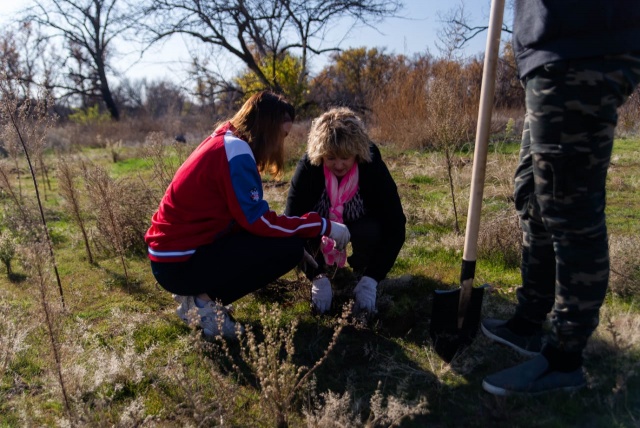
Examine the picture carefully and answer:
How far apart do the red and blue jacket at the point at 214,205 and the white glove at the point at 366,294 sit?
0.46 meters

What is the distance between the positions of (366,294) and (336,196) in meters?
0.62

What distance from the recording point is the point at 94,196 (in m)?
4.01

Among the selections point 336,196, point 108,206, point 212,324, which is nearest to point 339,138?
point 336,196

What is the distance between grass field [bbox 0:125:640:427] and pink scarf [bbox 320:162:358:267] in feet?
0.71

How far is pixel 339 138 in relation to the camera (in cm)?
273

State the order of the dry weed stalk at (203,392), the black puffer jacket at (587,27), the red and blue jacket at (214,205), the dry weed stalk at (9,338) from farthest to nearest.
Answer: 1. the red and blue jacket at (214,205)
2. the dry weed stalk at (9,338)
3. the dry weed stalk at (203,392)
4. the black puffer jacket at (587,27)

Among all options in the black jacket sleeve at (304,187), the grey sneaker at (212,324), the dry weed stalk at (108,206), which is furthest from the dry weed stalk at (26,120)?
the black jacket sleeve at (304,187)

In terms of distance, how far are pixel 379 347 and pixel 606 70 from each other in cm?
157

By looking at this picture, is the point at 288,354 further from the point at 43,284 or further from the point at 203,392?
the point at 43,284

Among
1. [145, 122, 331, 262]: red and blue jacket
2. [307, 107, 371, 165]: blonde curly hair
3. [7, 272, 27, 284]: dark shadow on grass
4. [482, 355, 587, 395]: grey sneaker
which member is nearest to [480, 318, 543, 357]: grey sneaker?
[482, 355, 587, 395]: grey sneaker

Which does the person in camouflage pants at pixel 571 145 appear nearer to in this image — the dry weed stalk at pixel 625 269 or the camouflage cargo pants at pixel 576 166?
the camouflage cargo pants at pixel 576 166

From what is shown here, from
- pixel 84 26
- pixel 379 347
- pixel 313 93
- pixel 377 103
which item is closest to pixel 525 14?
pixel 379 347

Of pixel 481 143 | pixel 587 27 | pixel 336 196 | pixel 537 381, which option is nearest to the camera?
pixel 587 27

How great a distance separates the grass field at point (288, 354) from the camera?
185cm
